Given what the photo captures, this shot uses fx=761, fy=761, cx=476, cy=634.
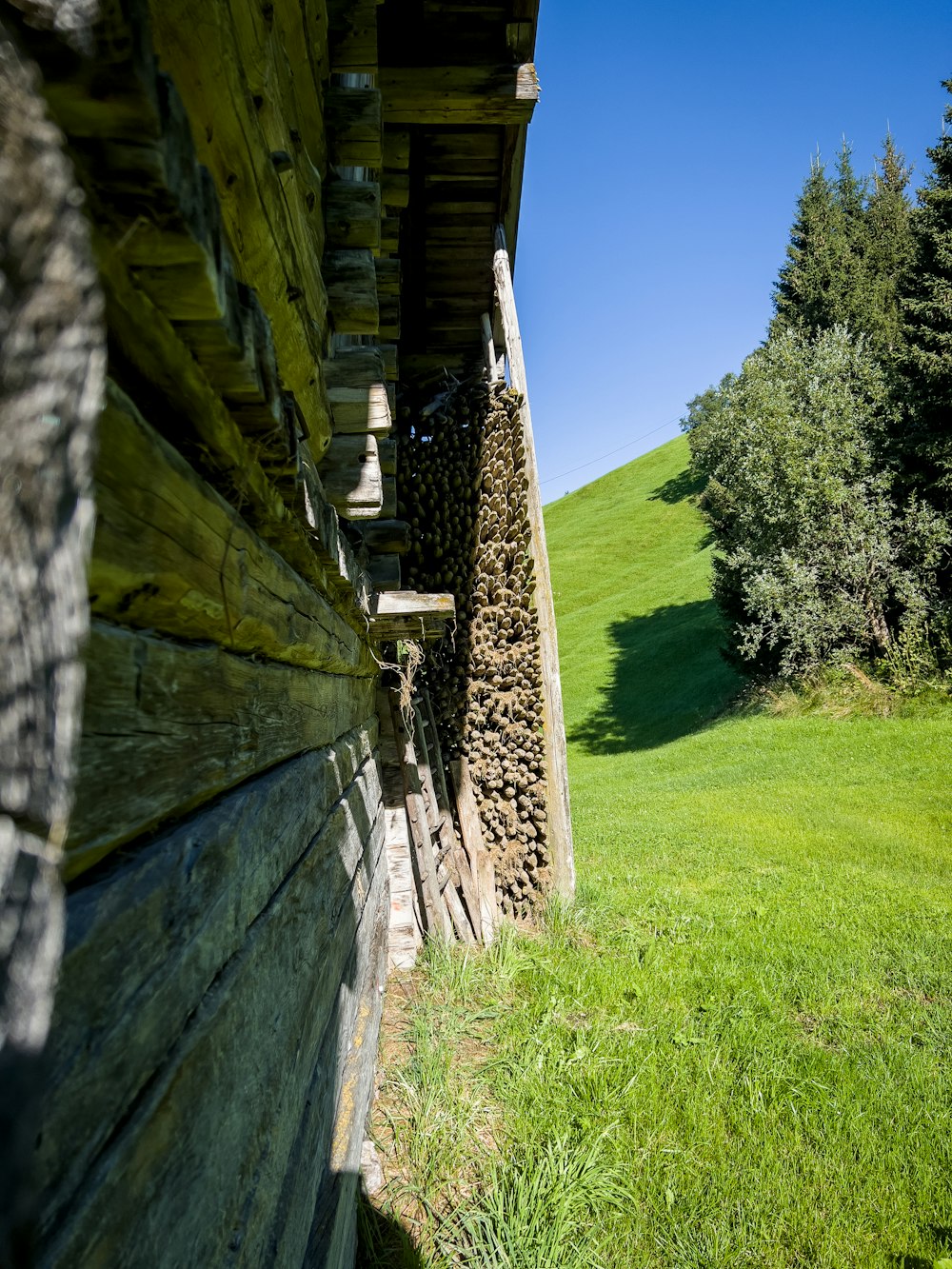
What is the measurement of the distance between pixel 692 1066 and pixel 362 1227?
1.96m

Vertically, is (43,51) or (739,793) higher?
(43,51)

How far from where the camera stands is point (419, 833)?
5.23 metres

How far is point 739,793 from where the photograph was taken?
39.0 feet

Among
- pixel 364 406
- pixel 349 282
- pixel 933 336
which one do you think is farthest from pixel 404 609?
pixel 933 336

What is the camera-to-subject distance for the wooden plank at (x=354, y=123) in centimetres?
211

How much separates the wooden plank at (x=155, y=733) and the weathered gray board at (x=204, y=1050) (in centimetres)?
4

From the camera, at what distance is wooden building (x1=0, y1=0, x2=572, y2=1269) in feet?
1.76

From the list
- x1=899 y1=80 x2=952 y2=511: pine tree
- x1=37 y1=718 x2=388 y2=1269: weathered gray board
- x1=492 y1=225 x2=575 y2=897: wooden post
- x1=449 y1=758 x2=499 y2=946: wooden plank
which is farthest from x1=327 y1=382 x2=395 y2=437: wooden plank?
x1=899 y1=80 x2=952 y2=511: pine tree

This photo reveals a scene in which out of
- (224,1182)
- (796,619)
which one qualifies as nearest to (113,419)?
(224,1182)

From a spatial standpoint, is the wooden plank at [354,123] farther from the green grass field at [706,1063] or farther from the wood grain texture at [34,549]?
the green grass field at [706,1063]

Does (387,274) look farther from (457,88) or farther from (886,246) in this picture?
(886,246)

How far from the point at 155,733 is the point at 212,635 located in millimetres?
290

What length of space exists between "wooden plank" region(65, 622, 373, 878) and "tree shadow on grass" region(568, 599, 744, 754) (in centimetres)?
1813

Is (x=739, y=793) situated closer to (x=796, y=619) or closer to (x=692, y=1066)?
(x=796, y=619)
